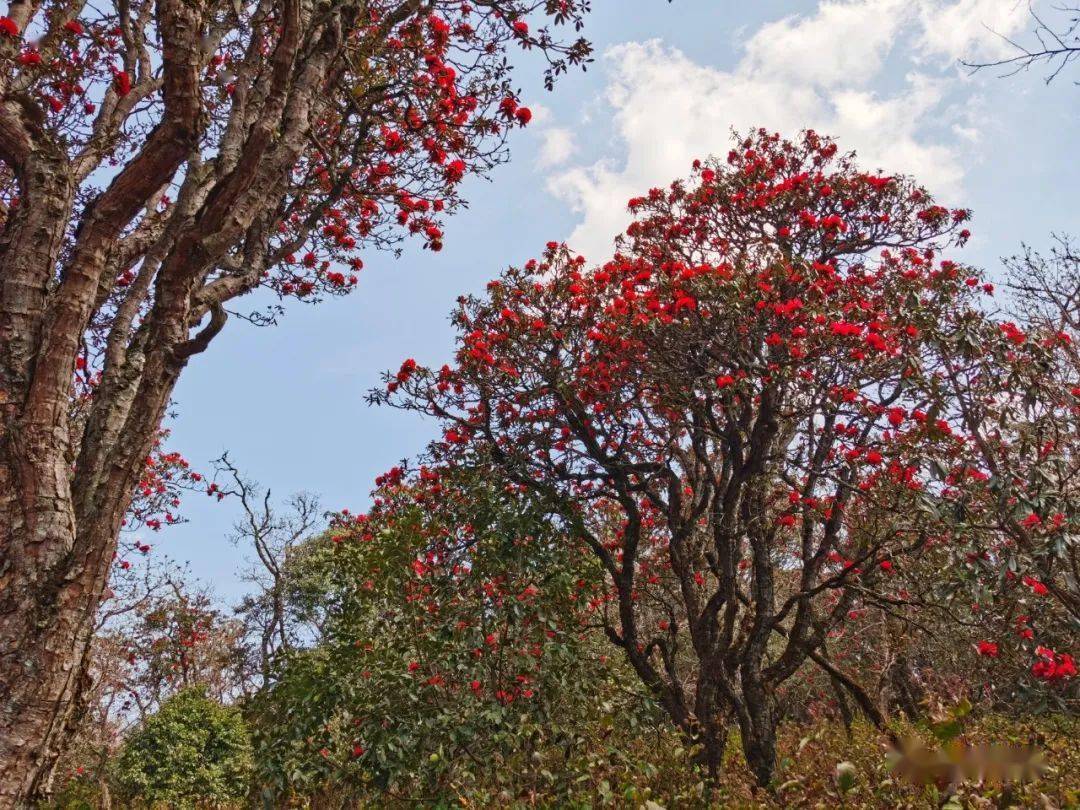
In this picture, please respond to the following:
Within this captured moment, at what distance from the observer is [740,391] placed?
6707 mm

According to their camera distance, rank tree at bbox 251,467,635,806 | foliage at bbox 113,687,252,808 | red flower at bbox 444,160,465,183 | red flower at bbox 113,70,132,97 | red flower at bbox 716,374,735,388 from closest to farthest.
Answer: tree at bbox 251,467,635,806
red flower at bbox 716,374,735,388
red flower at bbox 113,70,132,97
red flower at bbox 444,160,465,183
foliage at bbox 113,687,252,808

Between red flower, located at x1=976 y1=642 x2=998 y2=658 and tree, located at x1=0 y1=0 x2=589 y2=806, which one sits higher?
tree, located at x1=0 y1=0 x2=589 y2=806

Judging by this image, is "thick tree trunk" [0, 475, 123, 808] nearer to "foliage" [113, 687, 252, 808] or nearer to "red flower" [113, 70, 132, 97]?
"red flower" [113, 70, 132, 97]

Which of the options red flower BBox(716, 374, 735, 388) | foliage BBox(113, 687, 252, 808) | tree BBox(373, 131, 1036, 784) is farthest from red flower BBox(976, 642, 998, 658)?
foliage BBox(113, 687, 252, 808)

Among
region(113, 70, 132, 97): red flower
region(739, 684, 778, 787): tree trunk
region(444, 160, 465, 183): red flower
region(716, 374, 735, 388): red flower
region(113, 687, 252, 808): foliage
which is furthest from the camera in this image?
region(113, 687, 252, 808): foliage

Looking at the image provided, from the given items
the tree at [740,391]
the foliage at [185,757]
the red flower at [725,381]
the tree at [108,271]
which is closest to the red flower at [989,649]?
the tree at [740,391]

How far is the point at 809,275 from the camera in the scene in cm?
653

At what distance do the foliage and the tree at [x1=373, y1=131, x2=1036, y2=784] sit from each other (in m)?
7.94

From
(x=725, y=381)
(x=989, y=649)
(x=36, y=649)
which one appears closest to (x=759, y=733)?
(x=989, y=649)

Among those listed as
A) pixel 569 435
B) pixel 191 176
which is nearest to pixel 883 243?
pixel 569 435

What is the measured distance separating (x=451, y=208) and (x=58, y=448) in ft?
15.8

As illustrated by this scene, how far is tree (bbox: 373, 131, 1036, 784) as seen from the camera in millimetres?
6566

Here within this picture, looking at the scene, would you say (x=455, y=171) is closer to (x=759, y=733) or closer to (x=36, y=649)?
(x=36, y=649)

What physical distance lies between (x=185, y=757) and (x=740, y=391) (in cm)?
1163
